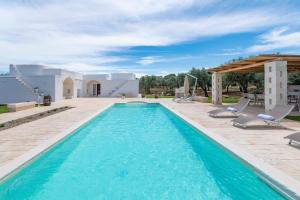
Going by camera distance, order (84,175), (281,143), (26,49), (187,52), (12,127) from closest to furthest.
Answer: (84,175)
(281,143)
(12,127)
(26,49)
(187,52)

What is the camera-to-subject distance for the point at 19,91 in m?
23.2

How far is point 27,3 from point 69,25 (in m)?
5.75

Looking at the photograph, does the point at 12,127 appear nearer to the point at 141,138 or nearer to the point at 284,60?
the point at 141,138

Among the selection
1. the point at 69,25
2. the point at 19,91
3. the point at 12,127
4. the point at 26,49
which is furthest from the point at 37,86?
the point at 12,127

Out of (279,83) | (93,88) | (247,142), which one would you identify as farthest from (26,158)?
(93,88)

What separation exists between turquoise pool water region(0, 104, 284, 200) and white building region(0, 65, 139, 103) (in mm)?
18063

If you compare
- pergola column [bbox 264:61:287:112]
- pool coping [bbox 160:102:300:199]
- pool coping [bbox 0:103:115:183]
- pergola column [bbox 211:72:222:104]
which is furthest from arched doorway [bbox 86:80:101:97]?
pool coping [bbox 160:102:300:199]

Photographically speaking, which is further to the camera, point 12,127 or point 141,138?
point 12,127

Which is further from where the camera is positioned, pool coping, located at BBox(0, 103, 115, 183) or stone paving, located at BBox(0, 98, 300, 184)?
stone paving, located at BBox(0, 98, 300, 184)

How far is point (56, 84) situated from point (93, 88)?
15.3m

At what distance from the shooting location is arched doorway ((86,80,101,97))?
39.1m

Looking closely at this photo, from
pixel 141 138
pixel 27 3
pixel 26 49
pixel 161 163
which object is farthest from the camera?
pixel 26 49

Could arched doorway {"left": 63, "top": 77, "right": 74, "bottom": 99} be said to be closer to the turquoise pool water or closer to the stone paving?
the stone paving

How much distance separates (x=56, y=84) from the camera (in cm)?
2439
